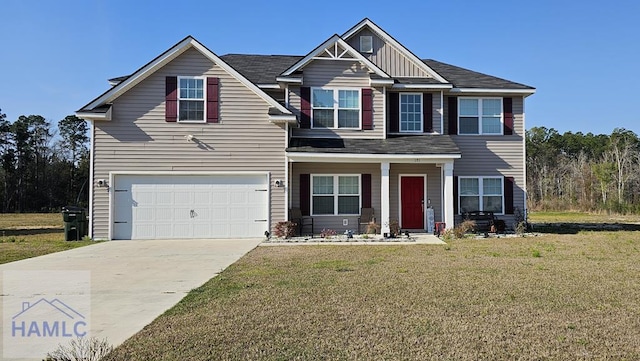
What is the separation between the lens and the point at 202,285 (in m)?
7.14

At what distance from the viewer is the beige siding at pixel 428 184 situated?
16391 mm

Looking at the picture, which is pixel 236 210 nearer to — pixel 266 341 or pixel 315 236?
pixel 315 236

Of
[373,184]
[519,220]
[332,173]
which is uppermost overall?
[332,173]

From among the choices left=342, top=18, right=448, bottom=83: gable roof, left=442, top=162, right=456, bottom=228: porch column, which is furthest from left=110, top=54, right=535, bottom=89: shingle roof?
left=442, top=162, right=456, bottom=228: porch column

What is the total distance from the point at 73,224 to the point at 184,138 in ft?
15.0

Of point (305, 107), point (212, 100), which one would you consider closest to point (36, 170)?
point (212, 100)

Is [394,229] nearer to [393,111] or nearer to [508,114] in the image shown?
Result: [393,111]

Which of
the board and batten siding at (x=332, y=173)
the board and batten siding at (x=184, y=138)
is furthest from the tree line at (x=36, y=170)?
the board and batten siding at (x=332, y=173)

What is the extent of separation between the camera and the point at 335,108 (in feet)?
52.3

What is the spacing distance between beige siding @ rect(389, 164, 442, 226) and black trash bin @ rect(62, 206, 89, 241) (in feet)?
35.3

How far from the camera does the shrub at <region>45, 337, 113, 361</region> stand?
3726 mm

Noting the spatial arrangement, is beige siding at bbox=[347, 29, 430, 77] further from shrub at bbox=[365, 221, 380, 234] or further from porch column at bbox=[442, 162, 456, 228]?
shrub at bbox=[365, 221, 380, 234]

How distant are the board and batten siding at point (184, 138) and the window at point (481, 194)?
23.1 feet

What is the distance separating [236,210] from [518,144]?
11026mm
